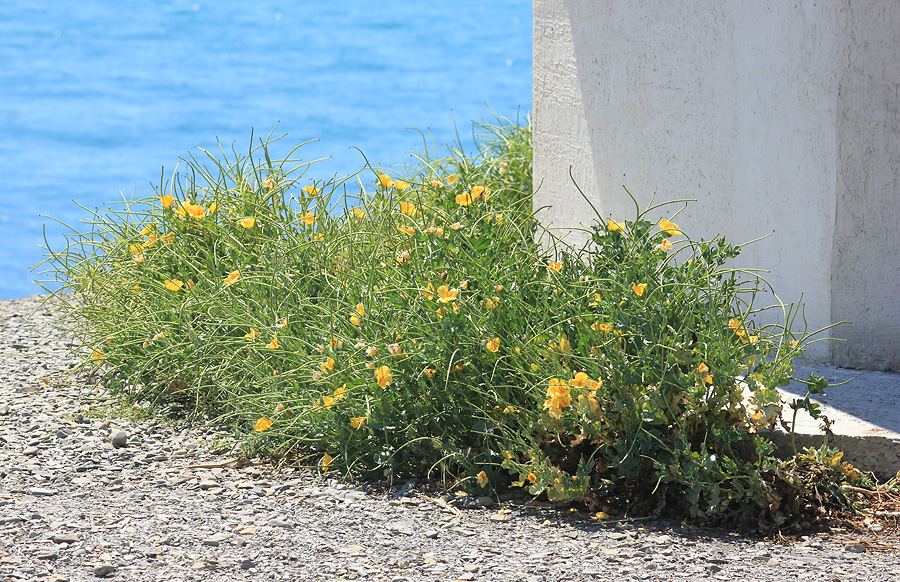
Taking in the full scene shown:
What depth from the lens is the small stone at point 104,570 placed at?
214cm

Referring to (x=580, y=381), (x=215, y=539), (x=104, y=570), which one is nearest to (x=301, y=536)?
(x=215, y=539)

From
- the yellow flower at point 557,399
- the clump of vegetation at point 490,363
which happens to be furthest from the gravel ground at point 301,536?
the yellow flower at point 557,399

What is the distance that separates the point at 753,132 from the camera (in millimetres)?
3496

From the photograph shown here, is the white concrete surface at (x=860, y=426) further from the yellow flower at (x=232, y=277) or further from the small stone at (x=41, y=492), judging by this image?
the small stone at (x=41, y=492)

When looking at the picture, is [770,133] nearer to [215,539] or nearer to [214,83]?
[215,539]

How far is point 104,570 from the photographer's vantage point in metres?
2.15

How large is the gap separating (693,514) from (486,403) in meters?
0.67


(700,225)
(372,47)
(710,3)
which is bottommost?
(700,225)

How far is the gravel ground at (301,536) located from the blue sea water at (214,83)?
8.84 meters

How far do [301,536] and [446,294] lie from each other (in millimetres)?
808

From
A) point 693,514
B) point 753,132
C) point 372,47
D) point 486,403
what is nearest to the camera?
point 693,514

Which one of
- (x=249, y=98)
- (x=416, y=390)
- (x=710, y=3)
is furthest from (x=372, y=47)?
(x=416, y=390)

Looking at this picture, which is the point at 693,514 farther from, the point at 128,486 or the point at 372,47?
the point at 372,47

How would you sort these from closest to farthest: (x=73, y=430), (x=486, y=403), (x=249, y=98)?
(x=486, y=403), (x=73, y=430), (x=249, y=98)
